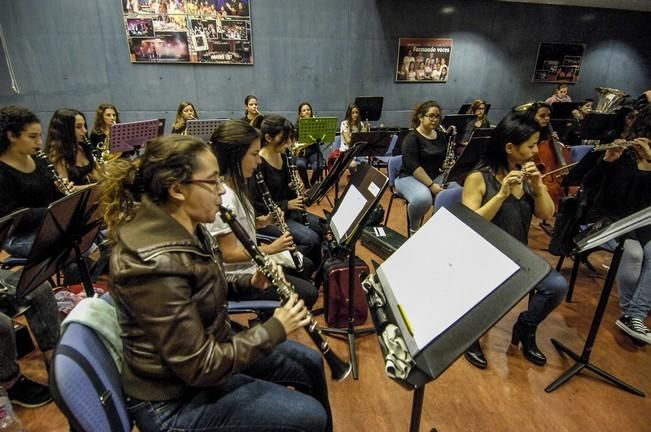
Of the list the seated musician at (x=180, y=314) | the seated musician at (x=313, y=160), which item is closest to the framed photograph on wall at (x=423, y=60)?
the seated musician at (x=313, y=160)

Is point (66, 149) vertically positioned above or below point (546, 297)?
above

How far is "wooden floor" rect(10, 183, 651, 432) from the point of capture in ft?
6.26

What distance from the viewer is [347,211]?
2.07 m

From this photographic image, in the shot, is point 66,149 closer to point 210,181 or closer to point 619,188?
point 210,181

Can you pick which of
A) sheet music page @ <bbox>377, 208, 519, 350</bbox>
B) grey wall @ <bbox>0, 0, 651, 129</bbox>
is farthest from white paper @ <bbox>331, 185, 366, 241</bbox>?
grey wall @ <bbox>0, 0, 651, 129</bbox>

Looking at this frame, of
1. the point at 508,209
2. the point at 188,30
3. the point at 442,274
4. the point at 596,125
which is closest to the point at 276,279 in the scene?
the point at 442,274

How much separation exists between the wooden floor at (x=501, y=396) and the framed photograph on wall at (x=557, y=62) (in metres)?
7.67

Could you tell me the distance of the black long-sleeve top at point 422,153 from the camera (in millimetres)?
3771

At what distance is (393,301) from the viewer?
1272mm

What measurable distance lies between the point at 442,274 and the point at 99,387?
1048 millimetres

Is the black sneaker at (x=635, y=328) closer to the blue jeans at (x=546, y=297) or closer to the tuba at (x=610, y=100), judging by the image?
the blue jeans at (x=546, y=297)

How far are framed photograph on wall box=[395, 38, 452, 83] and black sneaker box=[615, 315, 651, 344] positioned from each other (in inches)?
248

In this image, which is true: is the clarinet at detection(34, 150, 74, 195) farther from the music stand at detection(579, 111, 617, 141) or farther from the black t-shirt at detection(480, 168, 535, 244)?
the music stand at detection(579, 111, 617, 141)

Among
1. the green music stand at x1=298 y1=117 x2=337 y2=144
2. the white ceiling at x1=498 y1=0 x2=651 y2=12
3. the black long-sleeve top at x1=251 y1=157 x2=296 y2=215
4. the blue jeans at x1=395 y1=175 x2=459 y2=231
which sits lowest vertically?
the blue jeans at x1=395 y1=175 x2=459 y2=231
